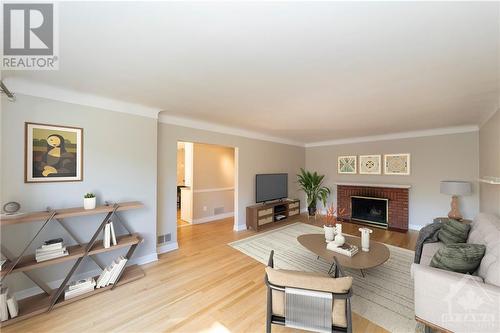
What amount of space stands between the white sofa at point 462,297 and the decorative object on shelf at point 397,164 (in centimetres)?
346

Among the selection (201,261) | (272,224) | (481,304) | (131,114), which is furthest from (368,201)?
(131,114)

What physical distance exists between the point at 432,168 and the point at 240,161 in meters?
4.42

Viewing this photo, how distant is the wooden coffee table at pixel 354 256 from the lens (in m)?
2.23

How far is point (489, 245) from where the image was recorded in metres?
1.73

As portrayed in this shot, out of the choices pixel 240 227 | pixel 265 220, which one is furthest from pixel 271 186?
pixel 240 227

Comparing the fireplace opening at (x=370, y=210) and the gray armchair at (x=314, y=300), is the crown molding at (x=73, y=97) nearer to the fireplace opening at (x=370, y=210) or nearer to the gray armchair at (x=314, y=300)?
the gray armchair at (x=314, y=300)

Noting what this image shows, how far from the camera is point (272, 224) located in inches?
192

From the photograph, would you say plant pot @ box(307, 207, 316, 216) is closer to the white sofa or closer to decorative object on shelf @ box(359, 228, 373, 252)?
decorative object on shelf @ box(359, 228, 373, 252)

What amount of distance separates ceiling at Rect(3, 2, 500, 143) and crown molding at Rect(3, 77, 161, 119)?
10 centimetres

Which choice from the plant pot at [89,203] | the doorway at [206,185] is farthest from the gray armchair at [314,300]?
the doorway at [206,185]

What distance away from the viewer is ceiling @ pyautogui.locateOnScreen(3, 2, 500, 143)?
113 centimetres

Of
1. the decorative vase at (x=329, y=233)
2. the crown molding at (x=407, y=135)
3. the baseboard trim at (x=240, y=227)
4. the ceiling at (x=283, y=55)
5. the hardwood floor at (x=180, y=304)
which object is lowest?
the hardwood floor at (x=180, y=304)

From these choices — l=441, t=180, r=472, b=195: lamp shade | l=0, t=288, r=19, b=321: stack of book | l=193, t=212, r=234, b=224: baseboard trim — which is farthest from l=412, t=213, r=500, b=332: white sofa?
l=193, t=212, r=234, b=224: baseboard trim

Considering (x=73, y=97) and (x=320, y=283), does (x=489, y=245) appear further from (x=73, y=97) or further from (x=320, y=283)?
(x=73, y=97)
